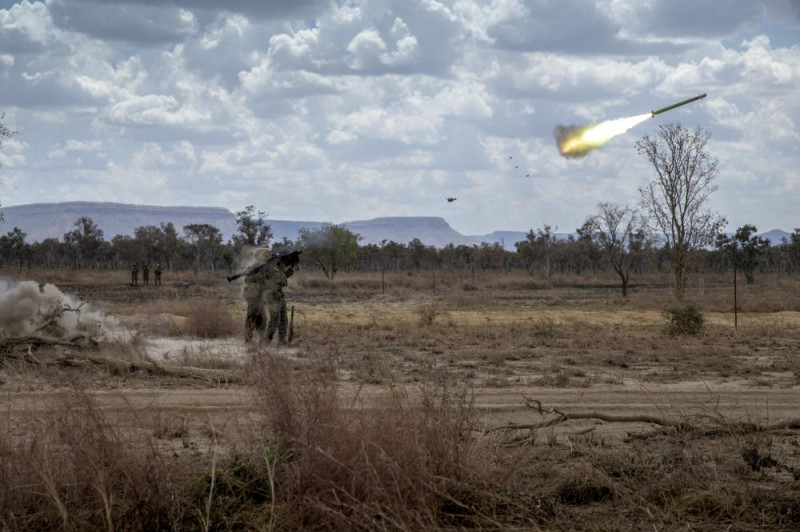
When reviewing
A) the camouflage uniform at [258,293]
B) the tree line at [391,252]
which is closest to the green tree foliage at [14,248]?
→ the tree line at [391,252]

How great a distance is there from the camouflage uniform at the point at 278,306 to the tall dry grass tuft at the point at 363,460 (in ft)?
36.2

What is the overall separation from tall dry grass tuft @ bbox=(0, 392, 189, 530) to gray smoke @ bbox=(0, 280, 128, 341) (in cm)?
933

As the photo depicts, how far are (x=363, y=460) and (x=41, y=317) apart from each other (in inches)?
455

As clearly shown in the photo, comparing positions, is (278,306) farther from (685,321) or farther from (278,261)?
(685,321)

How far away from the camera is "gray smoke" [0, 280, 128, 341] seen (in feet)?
52.1

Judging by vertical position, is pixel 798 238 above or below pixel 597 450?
above

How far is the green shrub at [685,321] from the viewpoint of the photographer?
22797mm

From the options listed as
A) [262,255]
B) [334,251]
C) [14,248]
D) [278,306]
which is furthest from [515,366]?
[14,248]

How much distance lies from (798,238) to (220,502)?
87.5 m

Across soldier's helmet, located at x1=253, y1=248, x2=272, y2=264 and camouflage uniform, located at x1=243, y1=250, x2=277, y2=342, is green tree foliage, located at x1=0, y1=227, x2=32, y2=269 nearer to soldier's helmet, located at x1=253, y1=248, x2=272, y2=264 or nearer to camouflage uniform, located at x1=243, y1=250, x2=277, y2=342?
soldier's helmet, located at x1=253, y1=248, x2=272, y2=264

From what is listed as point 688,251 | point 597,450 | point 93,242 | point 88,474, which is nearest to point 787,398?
point 597,450

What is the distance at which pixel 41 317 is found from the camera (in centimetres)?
1620

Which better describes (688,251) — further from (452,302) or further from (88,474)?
(88,474)

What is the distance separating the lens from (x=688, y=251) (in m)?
36.8
